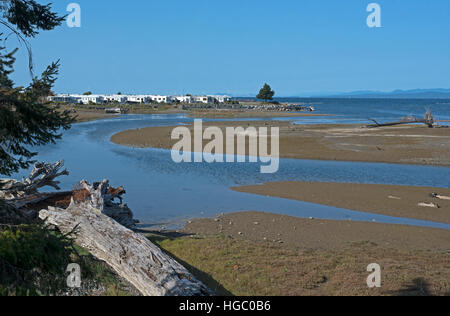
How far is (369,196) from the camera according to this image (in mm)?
18219

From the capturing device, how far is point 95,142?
3991 cm

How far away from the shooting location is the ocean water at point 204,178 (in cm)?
1603

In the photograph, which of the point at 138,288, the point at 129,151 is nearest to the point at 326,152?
the point at 129,151

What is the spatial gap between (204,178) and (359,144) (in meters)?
17.4

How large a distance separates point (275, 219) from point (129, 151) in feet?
69.6

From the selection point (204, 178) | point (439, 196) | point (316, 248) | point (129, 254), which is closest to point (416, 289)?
point (316, 248)

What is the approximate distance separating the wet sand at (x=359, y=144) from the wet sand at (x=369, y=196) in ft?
26.9

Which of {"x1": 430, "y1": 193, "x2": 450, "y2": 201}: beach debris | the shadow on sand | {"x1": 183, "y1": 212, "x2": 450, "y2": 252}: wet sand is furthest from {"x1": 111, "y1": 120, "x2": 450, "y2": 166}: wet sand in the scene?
the shadow on sand

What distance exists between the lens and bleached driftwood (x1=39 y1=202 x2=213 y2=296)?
7.22 metres

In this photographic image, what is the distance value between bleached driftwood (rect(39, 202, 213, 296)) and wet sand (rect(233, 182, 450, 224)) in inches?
412

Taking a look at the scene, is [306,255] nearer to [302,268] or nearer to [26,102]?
[302,268]

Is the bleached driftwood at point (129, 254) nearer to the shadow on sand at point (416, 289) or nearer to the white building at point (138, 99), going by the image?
the shadow on sand at point (416, 289)
